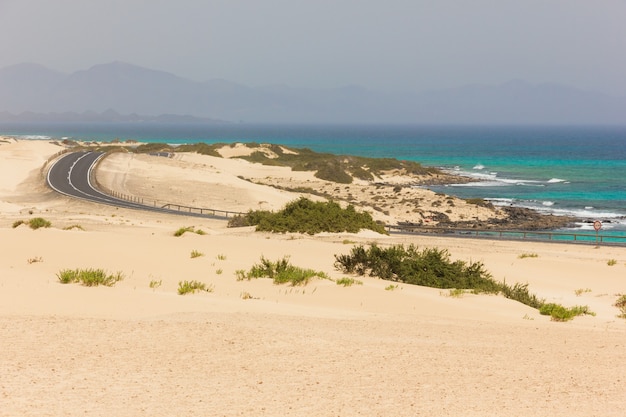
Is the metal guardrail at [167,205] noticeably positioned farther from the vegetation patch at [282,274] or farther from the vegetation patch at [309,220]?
the vegetation patch at [282,274]

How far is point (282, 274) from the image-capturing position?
17.3 m

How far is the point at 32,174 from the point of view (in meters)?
76.1

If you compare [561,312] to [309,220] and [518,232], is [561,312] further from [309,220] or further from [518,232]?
[518,232]

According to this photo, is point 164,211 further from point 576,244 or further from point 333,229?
point 576,244

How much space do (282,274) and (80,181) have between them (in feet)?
180

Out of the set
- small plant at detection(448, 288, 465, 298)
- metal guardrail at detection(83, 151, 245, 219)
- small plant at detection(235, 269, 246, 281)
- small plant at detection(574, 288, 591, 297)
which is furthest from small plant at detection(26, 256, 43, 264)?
metal guardrail at detection(83, 151, 245, 219)

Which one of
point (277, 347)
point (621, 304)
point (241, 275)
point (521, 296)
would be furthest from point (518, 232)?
point (277, 347)

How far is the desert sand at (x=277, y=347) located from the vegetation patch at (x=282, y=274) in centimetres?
31

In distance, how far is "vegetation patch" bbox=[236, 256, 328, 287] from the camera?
1706 centimetres

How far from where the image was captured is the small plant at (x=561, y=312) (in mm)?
14242

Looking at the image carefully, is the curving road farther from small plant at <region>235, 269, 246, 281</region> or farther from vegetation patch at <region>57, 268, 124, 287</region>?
vegetation patch at <region>57, 268, 124, 287</region>

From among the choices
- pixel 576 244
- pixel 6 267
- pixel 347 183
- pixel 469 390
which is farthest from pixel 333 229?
pixel 347 183

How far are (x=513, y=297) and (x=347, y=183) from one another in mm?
66760

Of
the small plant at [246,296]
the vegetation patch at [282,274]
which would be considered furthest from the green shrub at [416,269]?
the small plant at [246,296]
